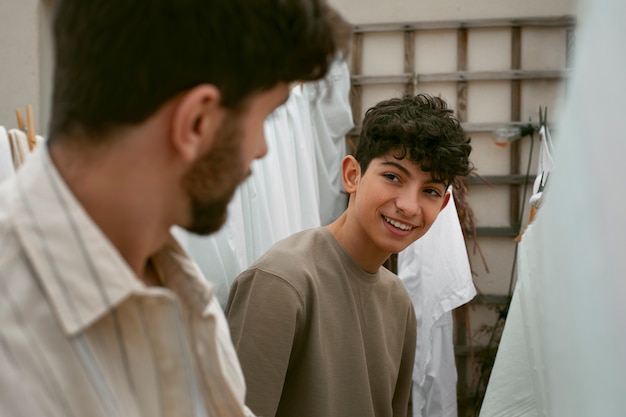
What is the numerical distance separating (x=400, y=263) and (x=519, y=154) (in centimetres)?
113

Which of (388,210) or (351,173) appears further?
(351,173)

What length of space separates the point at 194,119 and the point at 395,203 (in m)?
0.97

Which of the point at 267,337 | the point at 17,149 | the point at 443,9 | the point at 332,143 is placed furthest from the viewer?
the point at 443,9

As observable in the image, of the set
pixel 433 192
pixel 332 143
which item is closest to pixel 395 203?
pixel 433 192

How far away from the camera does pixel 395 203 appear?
5.24ft

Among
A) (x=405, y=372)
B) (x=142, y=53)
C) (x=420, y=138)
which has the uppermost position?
(x=142, y=53)

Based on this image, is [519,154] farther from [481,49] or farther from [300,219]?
[300,219]

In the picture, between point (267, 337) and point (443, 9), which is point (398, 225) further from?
point (443, 9)

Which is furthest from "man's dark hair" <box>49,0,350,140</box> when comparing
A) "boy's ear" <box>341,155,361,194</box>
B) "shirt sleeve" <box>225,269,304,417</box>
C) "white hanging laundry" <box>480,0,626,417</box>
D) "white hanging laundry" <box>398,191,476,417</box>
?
"white hanging laundry" <box>398,191,476,417</box>

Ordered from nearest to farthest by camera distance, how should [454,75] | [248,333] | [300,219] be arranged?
[248,333] < [300,219] < [454,75]

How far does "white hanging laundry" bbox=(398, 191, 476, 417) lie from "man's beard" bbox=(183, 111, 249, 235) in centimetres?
277

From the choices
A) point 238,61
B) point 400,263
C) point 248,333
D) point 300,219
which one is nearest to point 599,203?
point 238,61

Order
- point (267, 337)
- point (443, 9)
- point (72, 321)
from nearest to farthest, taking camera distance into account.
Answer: point (72, 321) < point (267, 337) < point (443, 9)

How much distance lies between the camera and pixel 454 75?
4.15 metres
